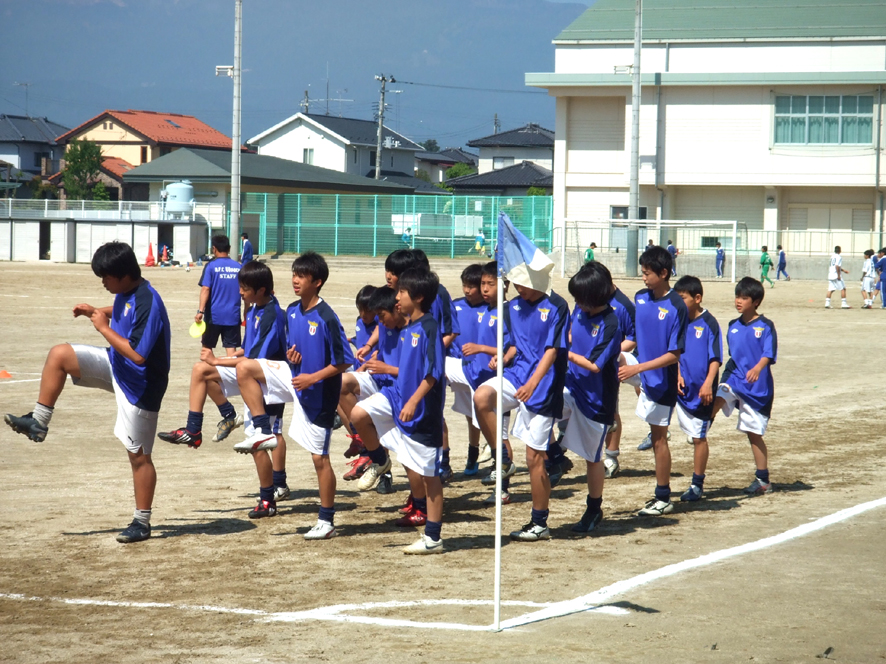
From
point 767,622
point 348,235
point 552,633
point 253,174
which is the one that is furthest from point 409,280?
point 253,174

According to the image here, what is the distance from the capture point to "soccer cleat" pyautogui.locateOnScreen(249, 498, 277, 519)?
7402 millimetres

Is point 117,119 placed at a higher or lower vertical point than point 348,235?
higher

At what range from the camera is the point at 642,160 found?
46000 mm

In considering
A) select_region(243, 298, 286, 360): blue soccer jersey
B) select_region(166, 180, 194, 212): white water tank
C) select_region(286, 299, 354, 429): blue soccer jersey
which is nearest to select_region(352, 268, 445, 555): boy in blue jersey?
select_region(286, 299, 354, 429): blue soccer jersey

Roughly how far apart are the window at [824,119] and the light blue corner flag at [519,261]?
4146cm

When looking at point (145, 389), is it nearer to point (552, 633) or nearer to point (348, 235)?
point (552, 633)

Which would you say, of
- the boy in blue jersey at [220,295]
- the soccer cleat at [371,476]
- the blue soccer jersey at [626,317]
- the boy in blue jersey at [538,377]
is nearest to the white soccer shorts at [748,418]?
the blue soccer jersey at [626,317]

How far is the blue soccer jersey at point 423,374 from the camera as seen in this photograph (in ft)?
21.2

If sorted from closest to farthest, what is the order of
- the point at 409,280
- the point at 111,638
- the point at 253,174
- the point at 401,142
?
the point at 111,638 → the point at 409,280 → the point at 253,174 → the point at 401,142

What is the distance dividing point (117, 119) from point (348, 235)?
39.3 metres

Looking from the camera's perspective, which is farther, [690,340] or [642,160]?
[642,160]

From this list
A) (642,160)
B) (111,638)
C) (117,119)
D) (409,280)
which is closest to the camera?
(111,638)

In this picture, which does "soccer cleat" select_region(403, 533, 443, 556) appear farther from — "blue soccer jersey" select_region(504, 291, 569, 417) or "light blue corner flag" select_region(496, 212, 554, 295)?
"light blue corner flag" select_region(496, 212, 554, 295)

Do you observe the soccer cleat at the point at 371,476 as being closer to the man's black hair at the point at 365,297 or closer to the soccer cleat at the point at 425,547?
the man's black hair at the point at 365,297
